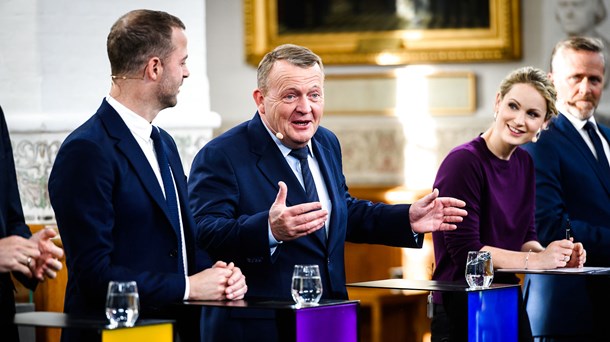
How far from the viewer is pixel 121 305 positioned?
2.79 meters

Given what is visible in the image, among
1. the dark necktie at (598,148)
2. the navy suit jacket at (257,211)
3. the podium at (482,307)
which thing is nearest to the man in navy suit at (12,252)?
the navy suit jacket at (257,211)

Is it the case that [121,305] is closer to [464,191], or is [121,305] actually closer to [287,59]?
[287,59]

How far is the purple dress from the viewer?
406 centimetres

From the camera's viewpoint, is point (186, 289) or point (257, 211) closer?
point (186, 289)

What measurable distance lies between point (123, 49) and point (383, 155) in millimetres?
5131

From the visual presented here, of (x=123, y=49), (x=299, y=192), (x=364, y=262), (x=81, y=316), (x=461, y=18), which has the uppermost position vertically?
(x=461, y=18)

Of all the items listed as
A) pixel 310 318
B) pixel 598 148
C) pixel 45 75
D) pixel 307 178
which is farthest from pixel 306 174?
pixel 45 75

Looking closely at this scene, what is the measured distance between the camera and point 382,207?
393 cm

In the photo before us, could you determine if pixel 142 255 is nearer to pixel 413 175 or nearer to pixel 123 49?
pixel 123 49

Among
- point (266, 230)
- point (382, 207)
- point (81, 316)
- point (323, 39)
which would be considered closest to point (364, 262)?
point (323, 39)

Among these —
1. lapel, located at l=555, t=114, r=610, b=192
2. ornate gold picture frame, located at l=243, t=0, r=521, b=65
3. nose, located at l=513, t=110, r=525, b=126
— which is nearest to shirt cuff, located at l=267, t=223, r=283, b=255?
nose, located at l=513, t=110, r=525, b=126

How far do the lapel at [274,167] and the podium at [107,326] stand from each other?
90 cm

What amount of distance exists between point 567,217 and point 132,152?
213 centimetres

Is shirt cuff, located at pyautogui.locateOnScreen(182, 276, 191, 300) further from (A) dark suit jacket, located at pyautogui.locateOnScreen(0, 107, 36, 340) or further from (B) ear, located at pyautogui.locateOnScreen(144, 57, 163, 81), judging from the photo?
(B) ear, located at pyautogui.locateOnScreen(144, 57, 163, 81)
